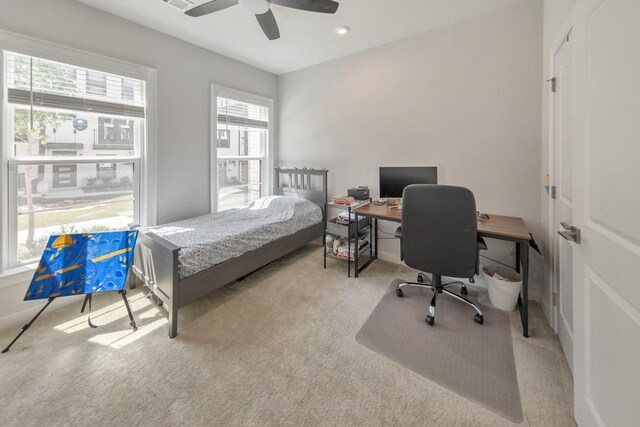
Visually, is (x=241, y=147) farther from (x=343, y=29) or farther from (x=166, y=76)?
(x=343, y=29)

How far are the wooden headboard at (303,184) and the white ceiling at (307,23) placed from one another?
1537 millimetres

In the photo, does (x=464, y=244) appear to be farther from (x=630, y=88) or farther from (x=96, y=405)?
(x=96, y=405)

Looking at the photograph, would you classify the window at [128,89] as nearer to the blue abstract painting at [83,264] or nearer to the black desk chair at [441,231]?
the blue abstract painting at [83,264]

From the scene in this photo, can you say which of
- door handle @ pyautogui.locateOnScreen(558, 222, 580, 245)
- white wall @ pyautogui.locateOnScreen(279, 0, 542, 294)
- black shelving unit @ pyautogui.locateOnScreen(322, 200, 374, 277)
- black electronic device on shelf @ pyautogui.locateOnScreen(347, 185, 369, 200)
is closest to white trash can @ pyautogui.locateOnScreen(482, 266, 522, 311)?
white wall @ pyautogui.locateOnScreen(279, 0, 542, 294)

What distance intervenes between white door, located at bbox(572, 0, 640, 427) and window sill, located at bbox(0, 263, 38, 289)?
3583mm

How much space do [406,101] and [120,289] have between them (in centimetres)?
327

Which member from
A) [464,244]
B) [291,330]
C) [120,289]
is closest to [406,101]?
[464,244]

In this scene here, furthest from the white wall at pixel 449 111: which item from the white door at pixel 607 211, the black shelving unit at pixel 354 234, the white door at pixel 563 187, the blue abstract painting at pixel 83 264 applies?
the blue abstract painting at pixel 83 264

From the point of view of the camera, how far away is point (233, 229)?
2715mm

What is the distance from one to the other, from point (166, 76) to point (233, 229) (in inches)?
73.5

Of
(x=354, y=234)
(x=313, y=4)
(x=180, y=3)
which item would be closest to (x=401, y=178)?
(x=354, y=234)

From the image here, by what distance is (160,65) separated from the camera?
2.85 meters

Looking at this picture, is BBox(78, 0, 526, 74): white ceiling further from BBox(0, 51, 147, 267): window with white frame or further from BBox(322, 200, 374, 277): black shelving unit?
BBox(322, 200, 374, 277): black shelving unit

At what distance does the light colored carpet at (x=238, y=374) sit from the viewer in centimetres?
133
